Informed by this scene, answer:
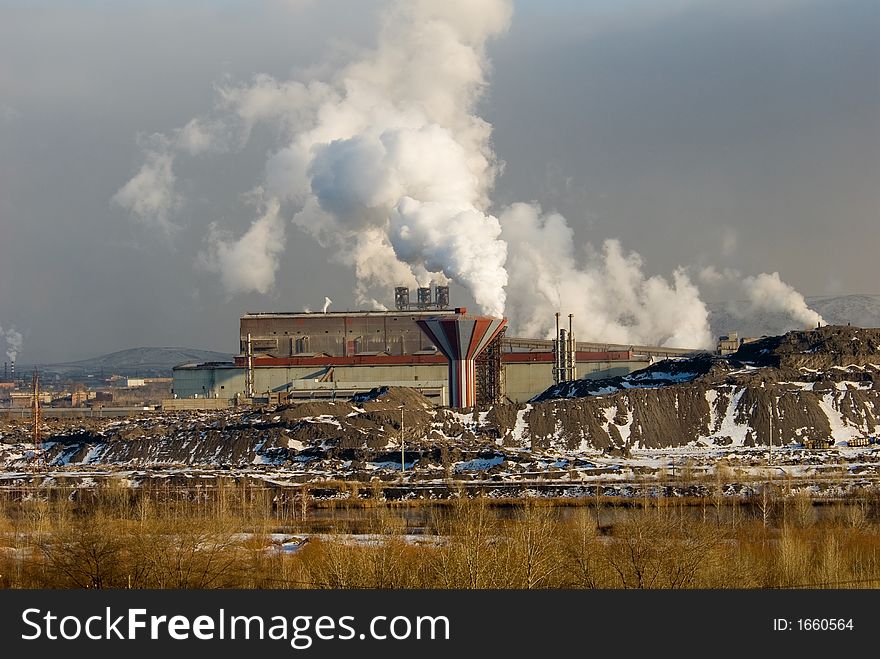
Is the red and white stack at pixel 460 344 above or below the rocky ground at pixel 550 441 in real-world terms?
above

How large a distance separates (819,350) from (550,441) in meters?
22.9

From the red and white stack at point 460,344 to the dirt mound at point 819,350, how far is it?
17.2 metres

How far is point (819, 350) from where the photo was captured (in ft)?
253

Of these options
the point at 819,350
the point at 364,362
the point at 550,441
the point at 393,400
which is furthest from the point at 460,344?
the point at 819,350

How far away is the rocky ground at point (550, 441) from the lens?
179ft

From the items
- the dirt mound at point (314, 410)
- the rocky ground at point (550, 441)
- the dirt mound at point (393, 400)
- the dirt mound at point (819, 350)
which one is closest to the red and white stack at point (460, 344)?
the dirt mound at point (393, 400)

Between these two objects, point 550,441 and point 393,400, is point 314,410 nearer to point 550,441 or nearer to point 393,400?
point 393,400

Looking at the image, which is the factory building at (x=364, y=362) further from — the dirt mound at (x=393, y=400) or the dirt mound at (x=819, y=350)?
the dirt mound at (x=819, y=350)

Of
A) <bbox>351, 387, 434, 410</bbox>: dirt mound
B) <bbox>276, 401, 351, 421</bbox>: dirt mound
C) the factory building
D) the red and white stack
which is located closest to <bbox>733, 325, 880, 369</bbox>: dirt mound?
the factory building

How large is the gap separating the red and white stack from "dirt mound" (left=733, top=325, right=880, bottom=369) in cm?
1715

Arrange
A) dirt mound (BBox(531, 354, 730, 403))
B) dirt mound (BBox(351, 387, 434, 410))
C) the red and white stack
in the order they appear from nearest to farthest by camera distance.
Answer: dirt mound (BBox(351, 387, 434, 410))
dirt mound (BBox(531, 354, 730, 403))
the red and white stack

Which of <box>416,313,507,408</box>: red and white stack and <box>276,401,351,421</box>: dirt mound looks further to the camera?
<box>416,313,507,408</box>: red and white stack

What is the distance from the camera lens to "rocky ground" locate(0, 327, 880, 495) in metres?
54.5

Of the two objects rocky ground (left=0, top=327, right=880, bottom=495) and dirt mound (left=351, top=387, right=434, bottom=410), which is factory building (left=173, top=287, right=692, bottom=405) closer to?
dirt mound (left=351, top=387, right=434, bottom=410)
